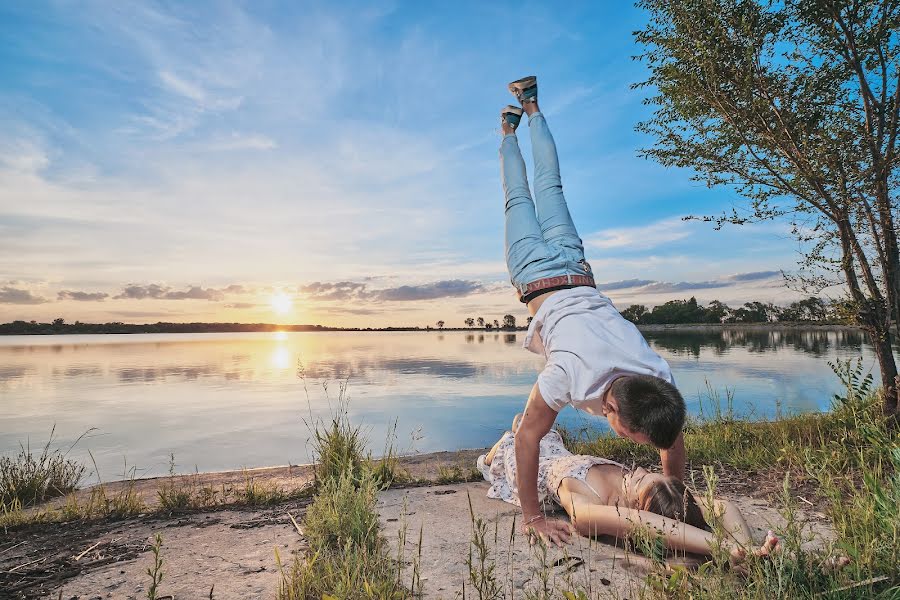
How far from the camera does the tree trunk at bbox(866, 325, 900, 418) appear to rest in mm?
5660

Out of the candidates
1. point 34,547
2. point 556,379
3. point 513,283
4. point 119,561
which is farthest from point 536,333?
point 34,547

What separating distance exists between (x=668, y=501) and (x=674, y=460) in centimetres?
41

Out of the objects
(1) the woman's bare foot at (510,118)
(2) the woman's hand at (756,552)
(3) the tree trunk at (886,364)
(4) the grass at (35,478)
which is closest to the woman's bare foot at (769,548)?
(2) the woman's hand at (756,552)

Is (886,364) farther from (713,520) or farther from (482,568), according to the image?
(482,568)

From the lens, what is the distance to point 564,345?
3361 millimetres

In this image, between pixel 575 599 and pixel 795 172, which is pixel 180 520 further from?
pixel 795 172

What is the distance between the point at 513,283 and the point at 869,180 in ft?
14.6

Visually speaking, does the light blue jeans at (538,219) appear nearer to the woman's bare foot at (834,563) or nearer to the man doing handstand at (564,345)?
the man doing handstand at (564,345)

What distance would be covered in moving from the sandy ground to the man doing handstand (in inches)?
11.9

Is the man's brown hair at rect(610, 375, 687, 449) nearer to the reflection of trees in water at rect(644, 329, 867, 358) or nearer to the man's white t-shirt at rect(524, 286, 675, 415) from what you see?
the man's white t-shirt at rect(524, 286, 675, 415)

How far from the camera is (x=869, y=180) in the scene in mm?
5711

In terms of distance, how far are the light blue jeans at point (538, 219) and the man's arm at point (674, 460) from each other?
142 centimetres

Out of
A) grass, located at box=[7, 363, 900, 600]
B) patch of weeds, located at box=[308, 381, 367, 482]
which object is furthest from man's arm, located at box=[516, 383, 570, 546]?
patch of weeds, located at box=[308, 381, 367, 482]

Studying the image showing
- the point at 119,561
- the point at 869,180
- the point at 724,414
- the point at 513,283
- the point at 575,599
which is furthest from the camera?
the point at 724,414
